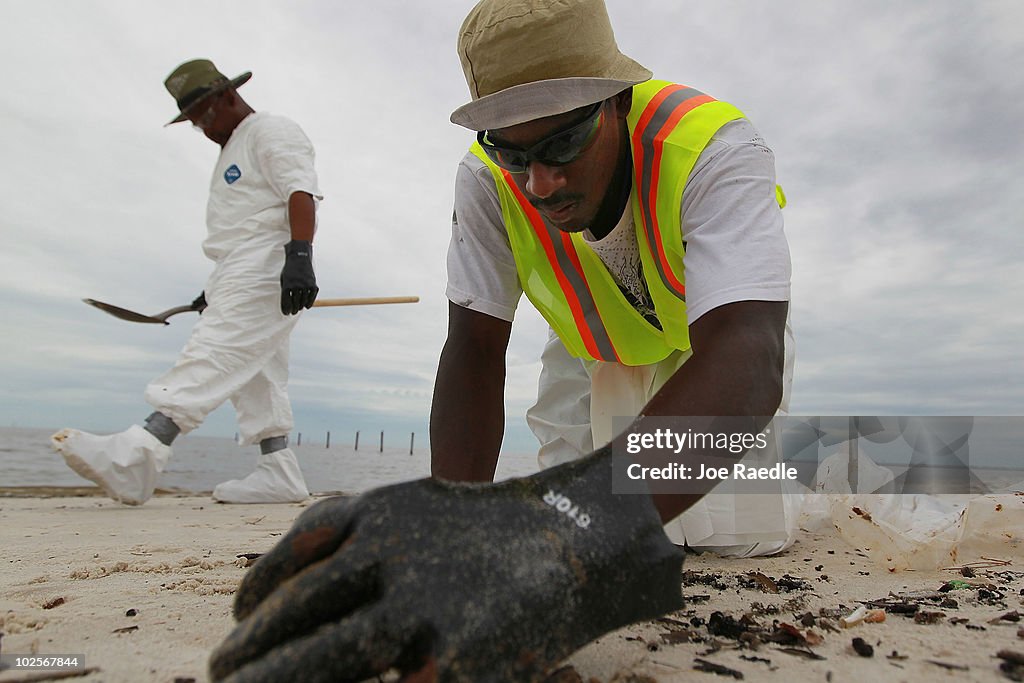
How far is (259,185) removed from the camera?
422cm

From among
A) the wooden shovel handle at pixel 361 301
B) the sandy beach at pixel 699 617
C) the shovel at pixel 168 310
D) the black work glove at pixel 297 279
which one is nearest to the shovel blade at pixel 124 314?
the shovel at pixel 168 310

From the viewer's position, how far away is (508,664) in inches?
33.2

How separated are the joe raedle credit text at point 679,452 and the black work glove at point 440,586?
0.11 m

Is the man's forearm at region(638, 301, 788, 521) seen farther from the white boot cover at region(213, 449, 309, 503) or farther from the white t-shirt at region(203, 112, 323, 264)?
the white boot cover at region(213, 449, 309, 503)

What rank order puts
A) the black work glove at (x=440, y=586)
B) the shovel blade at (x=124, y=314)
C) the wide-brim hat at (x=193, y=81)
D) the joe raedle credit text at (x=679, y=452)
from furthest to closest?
the shovel blade at (x=124, y=314) → the wide-brim hat at (x=193, y=81) → the joe raedle credit text at (x=679, y=452) → the black work glove at (x=440, y=586)

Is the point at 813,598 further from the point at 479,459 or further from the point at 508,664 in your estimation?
the point at 508,664

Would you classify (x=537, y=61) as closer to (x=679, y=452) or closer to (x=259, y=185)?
(x=679, y=452)

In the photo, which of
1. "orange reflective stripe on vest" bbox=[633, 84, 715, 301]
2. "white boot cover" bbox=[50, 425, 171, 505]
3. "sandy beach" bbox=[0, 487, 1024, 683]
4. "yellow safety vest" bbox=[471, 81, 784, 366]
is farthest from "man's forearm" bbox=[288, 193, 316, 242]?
"orange reflective stripe on vest" bbox=[633, 84, 715, 301]

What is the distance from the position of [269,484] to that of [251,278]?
1266 mm

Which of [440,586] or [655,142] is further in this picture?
[655,142]

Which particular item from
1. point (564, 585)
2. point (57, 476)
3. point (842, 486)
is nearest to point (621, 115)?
point (564, 585)

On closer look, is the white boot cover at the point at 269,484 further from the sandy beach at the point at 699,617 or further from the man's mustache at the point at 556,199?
the man's mustache at the point at 556,199

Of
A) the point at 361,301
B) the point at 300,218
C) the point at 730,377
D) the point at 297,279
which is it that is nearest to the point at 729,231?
the point at 730,377

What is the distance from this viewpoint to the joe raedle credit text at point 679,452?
1.08 meters
